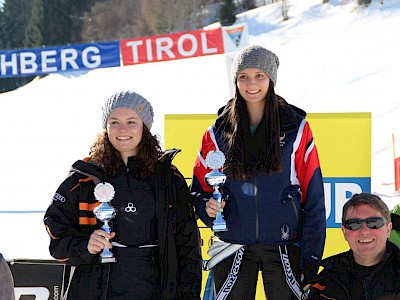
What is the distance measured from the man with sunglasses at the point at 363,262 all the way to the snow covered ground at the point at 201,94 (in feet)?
13.9

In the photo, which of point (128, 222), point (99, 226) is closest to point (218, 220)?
point (128, 222)

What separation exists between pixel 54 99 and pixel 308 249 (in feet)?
79.4

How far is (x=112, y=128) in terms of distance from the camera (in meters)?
3.23

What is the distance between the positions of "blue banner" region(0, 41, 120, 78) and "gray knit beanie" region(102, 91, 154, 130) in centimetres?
1723

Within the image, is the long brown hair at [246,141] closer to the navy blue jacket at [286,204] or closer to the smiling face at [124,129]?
the navy blue jacket at [286,204]

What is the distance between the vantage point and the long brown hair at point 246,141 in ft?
10.9

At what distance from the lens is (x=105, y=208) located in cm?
300

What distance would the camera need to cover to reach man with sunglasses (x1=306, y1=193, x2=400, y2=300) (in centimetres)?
311

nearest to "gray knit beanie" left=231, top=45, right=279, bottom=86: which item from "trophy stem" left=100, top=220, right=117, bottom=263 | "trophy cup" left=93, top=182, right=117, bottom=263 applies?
"trophy cup" left=93, top=182, right=117, bottom=263

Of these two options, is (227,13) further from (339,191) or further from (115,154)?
(115,154)

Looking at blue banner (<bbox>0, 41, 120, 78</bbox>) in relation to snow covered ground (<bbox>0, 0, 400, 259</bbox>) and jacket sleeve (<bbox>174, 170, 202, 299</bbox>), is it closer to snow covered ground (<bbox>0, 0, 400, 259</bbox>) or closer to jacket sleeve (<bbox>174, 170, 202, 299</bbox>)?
snow covered ground (<bbox>0, 0, 400, 259</bbox>)

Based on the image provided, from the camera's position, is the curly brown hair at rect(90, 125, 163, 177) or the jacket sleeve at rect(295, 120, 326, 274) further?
the jacket sleeve at rect(295, 120, 326, 274)

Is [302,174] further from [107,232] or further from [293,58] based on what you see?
[293,58]

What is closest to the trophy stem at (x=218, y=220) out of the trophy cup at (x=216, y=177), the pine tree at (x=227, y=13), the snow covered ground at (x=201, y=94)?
the trophy cup at (x=216, y=177)
